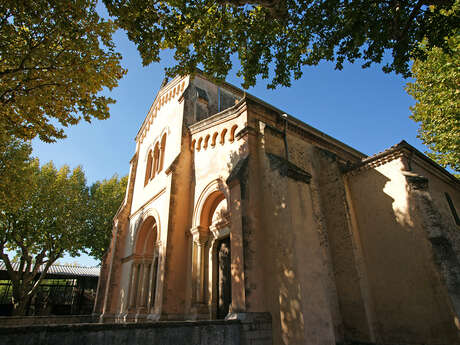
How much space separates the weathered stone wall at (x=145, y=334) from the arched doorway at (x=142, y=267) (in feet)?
21.6

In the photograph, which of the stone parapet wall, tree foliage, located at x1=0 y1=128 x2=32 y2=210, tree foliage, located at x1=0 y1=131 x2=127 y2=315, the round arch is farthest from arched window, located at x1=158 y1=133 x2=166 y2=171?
the stone parapet wall

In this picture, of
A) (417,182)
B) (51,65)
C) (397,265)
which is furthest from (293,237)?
(51,65)

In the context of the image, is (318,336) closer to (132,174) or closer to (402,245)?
(402,245)

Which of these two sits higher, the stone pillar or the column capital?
the column capital

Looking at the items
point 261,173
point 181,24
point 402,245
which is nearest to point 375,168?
point 402,245

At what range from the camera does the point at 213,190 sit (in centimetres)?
961

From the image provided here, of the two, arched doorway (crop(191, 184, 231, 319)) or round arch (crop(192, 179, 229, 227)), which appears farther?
round arch (crop(192, 179, 229, 227))

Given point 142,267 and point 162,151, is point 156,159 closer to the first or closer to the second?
point 162,151

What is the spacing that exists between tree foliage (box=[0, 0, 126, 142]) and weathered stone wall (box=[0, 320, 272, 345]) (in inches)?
223

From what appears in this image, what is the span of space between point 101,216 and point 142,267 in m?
11.6

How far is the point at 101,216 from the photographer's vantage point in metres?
22.0

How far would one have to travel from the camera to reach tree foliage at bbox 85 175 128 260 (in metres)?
21.3

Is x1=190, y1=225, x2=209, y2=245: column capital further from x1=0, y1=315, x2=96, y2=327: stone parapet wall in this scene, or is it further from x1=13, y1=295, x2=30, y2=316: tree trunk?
x1=13, y1=295, x2=30, y2=316: tree trunk

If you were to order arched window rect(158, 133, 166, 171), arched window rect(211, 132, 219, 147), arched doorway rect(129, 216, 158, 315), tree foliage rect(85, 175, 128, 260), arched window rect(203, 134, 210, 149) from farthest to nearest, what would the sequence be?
tree foliage rect(85, 175, 128, 260) < arched window rect(158, 133, 166, 171) < arched doorway rect(129, 216, 158, 315) < arched window rect(203, 134, 210, 149) < arched window rect(211, 132, 219, 147)
